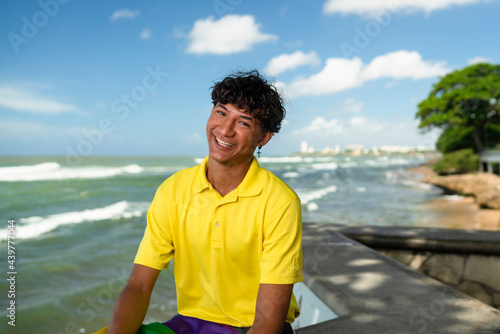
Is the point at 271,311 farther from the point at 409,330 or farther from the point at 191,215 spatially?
the point at 409,330

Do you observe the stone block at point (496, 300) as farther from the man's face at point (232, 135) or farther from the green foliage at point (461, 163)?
the green foliage at point (461, 163)

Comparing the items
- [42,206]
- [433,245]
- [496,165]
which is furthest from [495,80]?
[42,206]

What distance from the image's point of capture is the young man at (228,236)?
52.2 inches

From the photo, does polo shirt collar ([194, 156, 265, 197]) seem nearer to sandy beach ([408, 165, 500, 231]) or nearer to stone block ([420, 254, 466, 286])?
stone block ([420, 254, 466, 286])

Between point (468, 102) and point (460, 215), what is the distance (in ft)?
50.8

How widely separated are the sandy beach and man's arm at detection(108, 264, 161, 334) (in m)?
9.69

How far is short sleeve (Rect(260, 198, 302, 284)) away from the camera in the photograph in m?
1.31

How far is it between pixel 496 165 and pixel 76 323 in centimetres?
2405

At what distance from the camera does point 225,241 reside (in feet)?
4.60

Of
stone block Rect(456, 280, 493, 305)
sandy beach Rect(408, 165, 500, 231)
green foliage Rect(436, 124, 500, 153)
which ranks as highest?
green foliage Rect(436, 124, 500, 153)

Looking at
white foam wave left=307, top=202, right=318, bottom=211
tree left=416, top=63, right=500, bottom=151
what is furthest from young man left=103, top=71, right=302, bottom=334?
tree left=416, top=63, right=500, bottom=151

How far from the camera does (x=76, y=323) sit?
3.96 metres

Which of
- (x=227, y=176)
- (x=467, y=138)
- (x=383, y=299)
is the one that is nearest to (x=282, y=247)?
(x=227, y=176)

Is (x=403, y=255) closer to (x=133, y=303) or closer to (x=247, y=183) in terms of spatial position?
(x=247, y=183)
